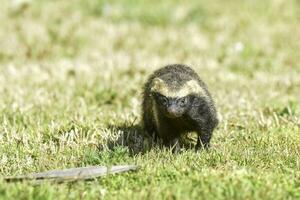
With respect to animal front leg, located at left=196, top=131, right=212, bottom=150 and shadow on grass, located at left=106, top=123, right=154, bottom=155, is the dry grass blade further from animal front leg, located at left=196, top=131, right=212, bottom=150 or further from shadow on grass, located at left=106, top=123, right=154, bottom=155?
animal front leg, located at left=196, top=131, right=212, bottom=150

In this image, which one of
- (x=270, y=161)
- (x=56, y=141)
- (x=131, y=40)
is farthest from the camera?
(x=131, y=40)

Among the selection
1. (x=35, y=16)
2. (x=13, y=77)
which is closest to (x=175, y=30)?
(x=35, y=16)

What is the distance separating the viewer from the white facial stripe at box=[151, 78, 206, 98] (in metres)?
7.04

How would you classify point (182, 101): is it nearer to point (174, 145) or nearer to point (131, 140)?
point (174, 145)

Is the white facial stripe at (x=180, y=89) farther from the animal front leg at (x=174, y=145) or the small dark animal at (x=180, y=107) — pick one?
the animal front leg at (x=174, y=145)

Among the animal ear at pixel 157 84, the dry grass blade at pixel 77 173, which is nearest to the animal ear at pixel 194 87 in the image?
the animal ear at pixel 157 84

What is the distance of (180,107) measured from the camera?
702 cm

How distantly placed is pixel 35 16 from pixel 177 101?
814cm

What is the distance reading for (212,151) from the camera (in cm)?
687

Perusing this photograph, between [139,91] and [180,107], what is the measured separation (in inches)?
140

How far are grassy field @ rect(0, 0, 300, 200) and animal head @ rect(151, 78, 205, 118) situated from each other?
17.7 inches

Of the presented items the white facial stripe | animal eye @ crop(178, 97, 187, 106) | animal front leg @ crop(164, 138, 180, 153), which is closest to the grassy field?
animal front leg @ crop(164, 138, 180, 153)

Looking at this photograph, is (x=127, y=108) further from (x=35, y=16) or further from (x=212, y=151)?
(x=35, y=16)

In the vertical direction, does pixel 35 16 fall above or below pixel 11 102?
above
